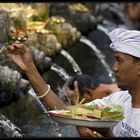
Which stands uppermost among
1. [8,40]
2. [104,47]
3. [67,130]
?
[8,40]

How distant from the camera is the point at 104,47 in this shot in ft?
47.9

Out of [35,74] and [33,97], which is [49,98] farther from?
[33,97]

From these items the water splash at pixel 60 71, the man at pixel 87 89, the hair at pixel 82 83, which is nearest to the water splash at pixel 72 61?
the water splash at pixel 60 71

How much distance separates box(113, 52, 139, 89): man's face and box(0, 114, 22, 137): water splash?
6.97ft

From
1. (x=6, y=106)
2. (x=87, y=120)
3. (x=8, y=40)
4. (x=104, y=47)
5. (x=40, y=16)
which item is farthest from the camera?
(x=104, y=47)

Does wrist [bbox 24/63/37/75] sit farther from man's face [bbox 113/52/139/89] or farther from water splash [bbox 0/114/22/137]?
water splash [bbox 0/114/22/137]

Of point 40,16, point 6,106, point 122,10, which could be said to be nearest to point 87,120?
point 6,106

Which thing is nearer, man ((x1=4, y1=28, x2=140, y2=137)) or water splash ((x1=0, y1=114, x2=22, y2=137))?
man ((x1=4, y1=28, x2=140, y2=137))

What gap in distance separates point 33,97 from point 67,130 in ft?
2.52

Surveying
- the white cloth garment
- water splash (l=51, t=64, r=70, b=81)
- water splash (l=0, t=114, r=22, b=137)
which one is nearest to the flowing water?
water splash (l=51, t=64, r=70, b=81)

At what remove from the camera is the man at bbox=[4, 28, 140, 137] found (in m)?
5.06

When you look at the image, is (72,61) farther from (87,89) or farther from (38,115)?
(87,89)

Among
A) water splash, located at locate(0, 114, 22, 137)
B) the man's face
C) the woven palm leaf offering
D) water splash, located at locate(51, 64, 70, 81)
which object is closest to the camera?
the woven palm leaf offering

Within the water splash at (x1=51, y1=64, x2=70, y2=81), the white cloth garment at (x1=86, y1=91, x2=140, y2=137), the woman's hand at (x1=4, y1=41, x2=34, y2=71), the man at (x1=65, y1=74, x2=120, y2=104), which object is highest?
the woman's hand at (x1=4, y1=41, x2=34, y2=71)
